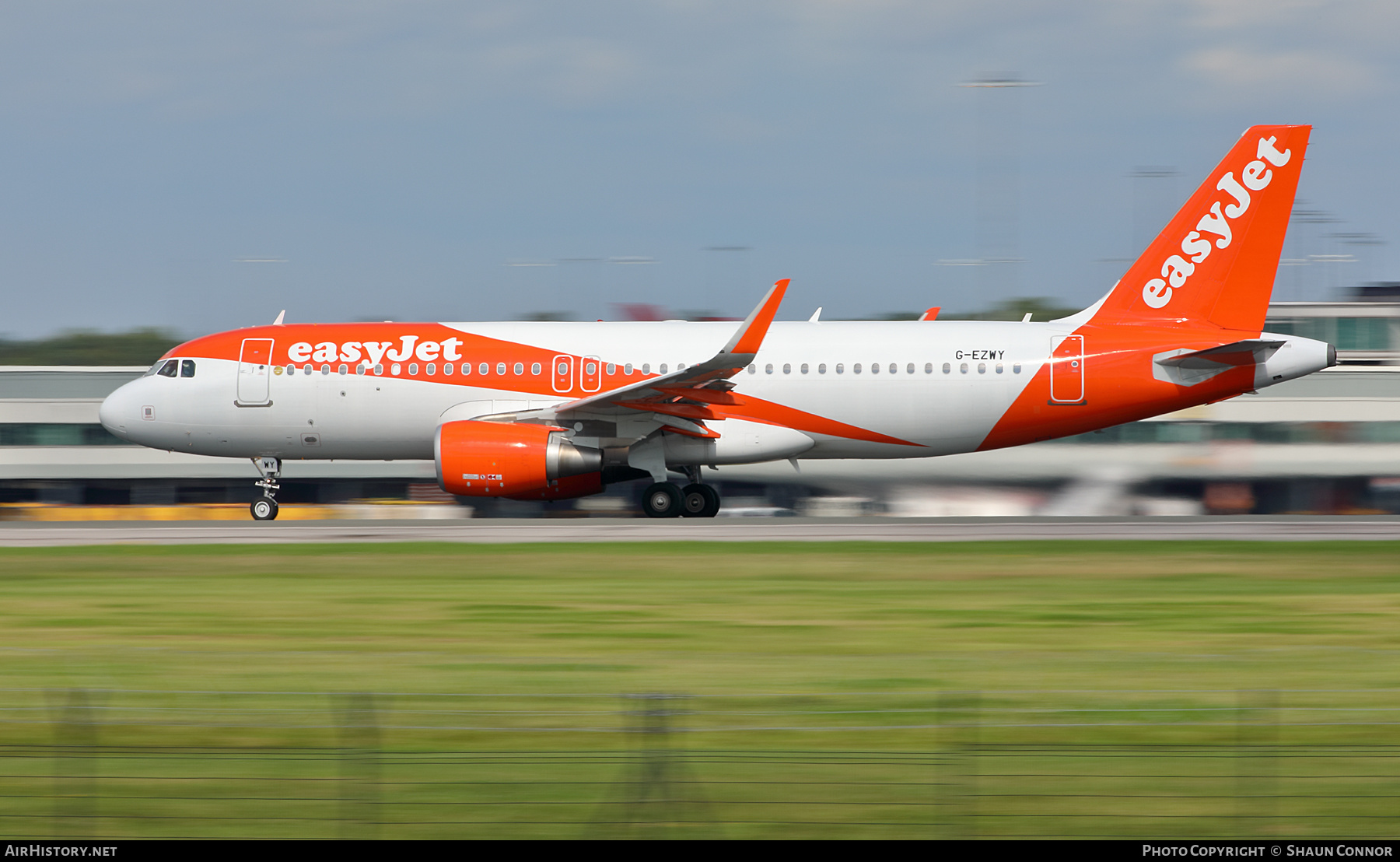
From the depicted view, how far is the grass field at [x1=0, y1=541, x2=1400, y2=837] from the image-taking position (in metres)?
6.02

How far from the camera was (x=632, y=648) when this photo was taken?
37.3 ft

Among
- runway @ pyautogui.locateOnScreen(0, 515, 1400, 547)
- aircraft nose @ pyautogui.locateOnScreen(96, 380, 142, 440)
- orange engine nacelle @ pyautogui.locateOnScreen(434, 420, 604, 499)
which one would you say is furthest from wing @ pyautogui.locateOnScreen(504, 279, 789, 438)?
aircraft nose @ pyautogui.locateOnScreen(96, 380, 142, 440)

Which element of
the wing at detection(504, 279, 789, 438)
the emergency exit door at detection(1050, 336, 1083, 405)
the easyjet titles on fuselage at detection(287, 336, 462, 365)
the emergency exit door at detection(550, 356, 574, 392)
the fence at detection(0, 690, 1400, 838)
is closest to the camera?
the fence at detection(0, 690, 1400, 838)

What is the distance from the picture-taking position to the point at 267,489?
2628 cm

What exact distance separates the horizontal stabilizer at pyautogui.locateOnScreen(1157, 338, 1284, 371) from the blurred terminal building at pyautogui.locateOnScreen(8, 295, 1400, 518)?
422 centimetres

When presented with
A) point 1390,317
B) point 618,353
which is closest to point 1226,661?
point 618,353

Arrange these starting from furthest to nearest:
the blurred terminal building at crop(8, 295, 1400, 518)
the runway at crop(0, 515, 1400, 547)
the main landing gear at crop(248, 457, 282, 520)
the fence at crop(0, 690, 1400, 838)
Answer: the blurred terminal building at crop(8, 295, 1400, 518), the main landing gear at crop(248, 457, 282, 520), the runway at crop(0, 515, 1400, 547), the fence at crop(0, 690, 1400, 838)

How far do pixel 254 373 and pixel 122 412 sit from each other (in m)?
2.87

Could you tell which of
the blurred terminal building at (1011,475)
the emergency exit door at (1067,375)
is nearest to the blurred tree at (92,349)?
the blurred terminal building at (1011,475)

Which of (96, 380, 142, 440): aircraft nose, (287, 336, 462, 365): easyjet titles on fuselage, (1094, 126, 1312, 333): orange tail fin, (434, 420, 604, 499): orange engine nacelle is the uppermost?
(1094, 126, 1312, 333): orange tail fin

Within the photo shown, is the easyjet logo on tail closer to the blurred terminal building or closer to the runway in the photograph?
the blurred terminal building

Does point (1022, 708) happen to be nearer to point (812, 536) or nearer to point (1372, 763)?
point (1372, 763)

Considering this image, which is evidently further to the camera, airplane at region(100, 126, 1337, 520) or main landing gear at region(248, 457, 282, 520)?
main landing gear at region(248, 457, 282, 520)

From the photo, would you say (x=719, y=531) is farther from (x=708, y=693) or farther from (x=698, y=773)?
(x=698, y=773)
